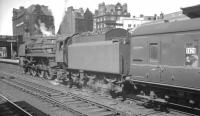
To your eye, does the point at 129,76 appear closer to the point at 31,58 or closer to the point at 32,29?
the point at 31,58

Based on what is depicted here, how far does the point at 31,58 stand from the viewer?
22.4m

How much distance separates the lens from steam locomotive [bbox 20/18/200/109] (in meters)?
7.50

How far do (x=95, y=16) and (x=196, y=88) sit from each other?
86.0 meters

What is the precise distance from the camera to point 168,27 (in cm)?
823

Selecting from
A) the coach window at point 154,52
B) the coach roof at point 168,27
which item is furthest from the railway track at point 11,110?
the coach roof at point 168,27

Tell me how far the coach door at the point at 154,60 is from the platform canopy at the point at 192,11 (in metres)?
1.40

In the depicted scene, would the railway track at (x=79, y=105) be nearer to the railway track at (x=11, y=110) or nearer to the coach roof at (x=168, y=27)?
the railway track at (x=11, y=110)

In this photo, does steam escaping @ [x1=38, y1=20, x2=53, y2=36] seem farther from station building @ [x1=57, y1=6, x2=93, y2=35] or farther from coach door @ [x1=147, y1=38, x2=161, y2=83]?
coach door @ [x1=147, y1=38, x2=161, y2=83]

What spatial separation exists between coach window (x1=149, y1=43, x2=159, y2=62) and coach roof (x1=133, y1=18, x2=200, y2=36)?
1.55 ft

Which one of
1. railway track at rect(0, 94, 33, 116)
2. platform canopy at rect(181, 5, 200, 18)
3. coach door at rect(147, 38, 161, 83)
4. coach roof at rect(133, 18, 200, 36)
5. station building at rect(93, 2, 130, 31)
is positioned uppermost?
station building at rect(93, 2, 130, 31)

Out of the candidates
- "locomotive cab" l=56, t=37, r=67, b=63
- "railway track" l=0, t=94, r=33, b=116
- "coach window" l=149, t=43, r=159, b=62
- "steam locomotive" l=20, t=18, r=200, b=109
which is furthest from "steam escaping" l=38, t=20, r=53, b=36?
"coach window" l=149, t=43, r=159, b=62

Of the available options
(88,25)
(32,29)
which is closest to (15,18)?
(32,29)

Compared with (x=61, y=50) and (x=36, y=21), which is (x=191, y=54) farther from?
(x=36, y=21)

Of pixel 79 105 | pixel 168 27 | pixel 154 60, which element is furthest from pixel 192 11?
pixel 79 105
